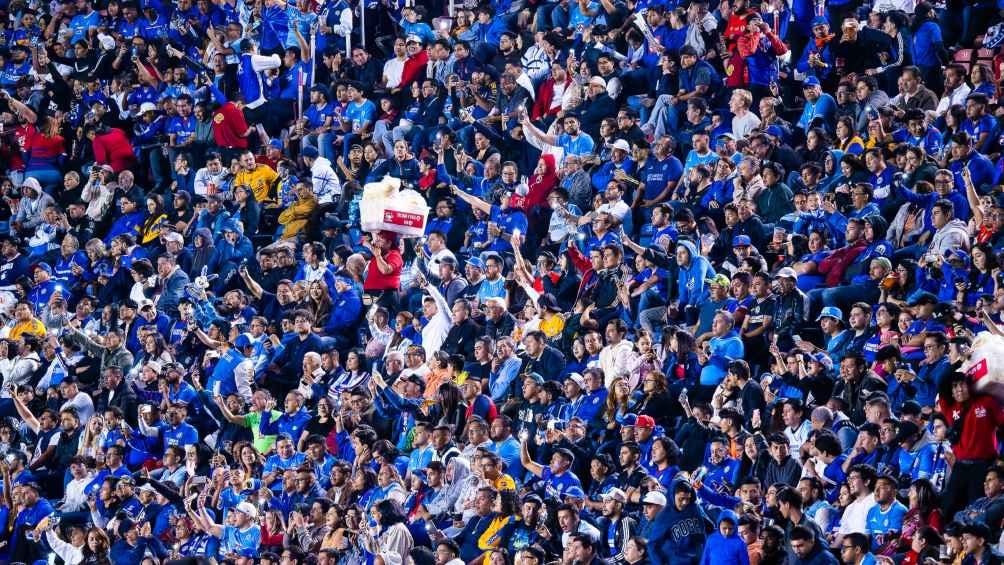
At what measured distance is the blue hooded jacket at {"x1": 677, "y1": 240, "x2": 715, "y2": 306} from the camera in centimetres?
1291

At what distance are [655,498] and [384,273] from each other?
4.40m

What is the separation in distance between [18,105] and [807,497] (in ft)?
38.3

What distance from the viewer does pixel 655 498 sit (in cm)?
1111

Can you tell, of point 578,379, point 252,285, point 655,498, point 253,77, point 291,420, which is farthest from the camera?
point 253,77

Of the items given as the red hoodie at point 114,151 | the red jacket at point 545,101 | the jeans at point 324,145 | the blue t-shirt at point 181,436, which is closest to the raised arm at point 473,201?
the red jacket at point 545,101

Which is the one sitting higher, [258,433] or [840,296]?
[840,296]

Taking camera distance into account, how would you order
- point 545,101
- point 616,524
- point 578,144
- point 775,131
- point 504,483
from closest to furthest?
1. point 616,524
2. point 504,483
3. point 775,131
4. point 578,144
5. point 545,101

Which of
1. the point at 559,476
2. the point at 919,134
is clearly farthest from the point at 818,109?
the point at 559,476

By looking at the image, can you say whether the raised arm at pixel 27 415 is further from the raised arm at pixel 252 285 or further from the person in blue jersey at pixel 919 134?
the person in blue jersey at pixel 919 134

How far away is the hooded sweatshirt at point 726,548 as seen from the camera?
10.4 meters

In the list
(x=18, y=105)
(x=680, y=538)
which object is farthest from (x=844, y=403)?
(x=18, y=105)

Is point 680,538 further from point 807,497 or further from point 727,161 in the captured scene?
point 727,161

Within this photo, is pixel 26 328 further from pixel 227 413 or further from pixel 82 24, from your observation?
pixel 82 24

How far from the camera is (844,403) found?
1116 centimetres
